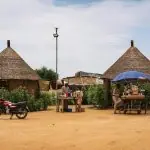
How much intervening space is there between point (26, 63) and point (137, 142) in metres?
19.1

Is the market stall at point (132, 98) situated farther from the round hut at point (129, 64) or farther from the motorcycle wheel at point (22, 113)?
the round hut at point (129, 64)

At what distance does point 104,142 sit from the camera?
11.3 meters

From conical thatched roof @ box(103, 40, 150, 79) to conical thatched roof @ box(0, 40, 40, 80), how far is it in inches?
190

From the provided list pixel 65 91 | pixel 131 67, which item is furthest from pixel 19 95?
pixel 131 67

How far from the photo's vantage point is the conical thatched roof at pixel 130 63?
1084 inches

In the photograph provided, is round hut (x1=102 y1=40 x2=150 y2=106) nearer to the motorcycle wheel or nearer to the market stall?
the market stall

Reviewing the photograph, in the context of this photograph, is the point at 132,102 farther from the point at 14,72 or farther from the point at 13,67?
the point at 13,67

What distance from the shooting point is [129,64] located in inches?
1086

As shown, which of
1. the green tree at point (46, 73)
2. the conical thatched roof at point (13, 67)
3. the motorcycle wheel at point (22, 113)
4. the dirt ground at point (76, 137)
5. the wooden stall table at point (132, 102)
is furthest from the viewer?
the green tree at point (46, 73)

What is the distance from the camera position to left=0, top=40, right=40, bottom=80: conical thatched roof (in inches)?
1100

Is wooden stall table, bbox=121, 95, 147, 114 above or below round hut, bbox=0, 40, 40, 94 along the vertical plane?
below

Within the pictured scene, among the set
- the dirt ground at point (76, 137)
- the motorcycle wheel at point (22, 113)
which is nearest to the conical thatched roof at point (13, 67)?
the motorcycle wheel at point (22, 113)

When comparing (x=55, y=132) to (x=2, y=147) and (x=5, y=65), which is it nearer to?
(x=2, y=147)

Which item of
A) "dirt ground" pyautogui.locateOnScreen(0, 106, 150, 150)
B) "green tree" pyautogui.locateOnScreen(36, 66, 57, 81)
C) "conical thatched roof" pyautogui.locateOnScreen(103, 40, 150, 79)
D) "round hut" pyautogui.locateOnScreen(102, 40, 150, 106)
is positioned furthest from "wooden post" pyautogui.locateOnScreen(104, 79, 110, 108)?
"green tree" pyautogui.locateOnScreen(36, 66, 57, 81)
